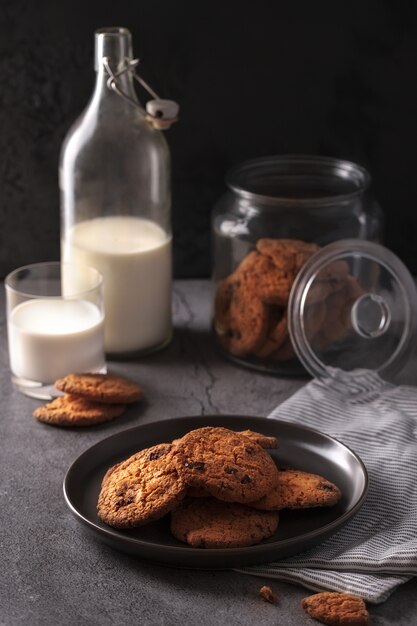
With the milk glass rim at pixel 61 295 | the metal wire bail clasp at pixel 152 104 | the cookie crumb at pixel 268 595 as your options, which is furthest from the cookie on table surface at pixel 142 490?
the metal wire bail clasp at pixel 152 104

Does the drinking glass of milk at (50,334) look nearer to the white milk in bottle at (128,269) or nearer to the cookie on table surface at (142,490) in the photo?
the white milk in bottle at (128,269)

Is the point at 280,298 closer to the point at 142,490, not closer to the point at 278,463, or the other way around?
the point at 278,463

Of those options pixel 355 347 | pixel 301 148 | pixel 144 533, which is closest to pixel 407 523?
pixel 144 533

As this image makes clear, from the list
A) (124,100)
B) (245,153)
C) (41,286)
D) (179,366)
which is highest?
(124,100)

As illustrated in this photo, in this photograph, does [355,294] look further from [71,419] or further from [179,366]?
[71,419]

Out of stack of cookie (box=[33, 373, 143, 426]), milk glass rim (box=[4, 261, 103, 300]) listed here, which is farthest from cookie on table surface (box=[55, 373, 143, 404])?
milk glass rim (box=[4, 261, 103, 300])

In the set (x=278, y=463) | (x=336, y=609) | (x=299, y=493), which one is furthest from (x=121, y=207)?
(x=336, y=609)

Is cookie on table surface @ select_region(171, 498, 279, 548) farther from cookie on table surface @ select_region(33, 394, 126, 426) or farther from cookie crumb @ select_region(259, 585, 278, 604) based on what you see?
cookie on table surface @ select_region(33, 394, 126, 426)
